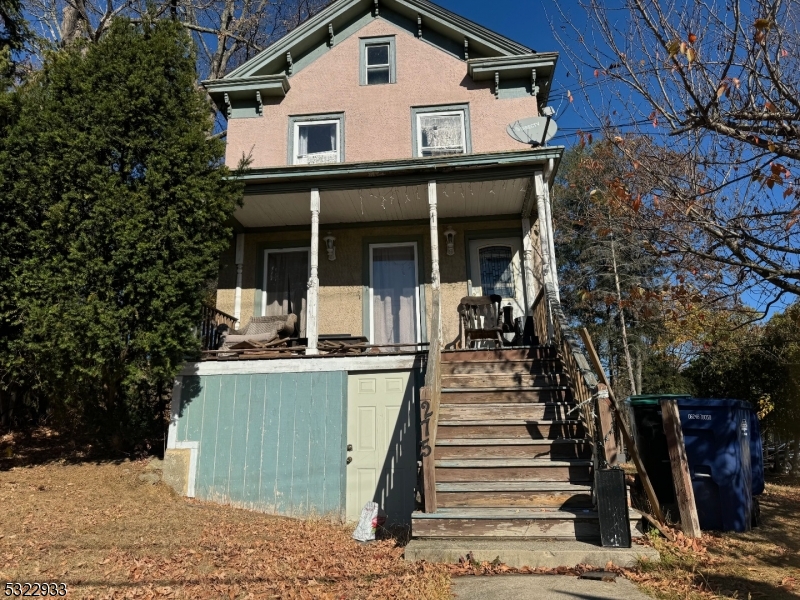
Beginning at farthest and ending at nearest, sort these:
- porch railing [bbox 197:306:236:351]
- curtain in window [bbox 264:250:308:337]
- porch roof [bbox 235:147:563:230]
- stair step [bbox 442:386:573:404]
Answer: curtain in window [bbox 264:250:308:337] < porch roof [bbox 235:147:563:230] < porch railing [bbox 197:306:236:351] < stair step [bbox 442:386:573:404]

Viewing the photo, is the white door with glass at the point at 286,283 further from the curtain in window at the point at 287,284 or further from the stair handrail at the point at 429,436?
the stair handrail at the point at 429,436

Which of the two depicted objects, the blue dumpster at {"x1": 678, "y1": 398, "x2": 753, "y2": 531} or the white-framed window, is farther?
the white-framed window

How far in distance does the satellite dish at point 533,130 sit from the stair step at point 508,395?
465 cm

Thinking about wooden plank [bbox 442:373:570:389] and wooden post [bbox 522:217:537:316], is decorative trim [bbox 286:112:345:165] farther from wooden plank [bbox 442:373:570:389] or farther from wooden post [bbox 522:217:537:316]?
wooden plank [bbox 442:373:570:389]

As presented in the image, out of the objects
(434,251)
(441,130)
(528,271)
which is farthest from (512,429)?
(441,130)

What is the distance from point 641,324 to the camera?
1842 cm

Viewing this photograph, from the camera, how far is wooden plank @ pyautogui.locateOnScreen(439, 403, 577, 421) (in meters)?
6.33

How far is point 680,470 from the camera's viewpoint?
541cm

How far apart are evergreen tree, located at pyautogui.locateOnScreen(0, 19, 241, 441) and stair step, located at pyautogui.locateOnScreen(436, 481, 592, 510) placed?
4.07 meters

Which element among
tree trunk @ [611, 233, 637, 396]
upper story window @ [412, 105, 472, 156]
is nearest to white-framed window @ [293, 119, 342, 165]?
upper story window @ [412, 105, 472, 156]

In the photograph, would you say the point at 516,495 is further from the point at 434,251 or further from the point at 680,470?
the point at 434,251

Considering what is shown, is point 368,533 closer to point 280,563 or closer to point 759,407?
point 280,563

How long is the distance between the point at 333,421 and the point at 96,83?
568 cm

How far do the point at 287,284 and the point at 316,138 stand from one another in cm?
290
